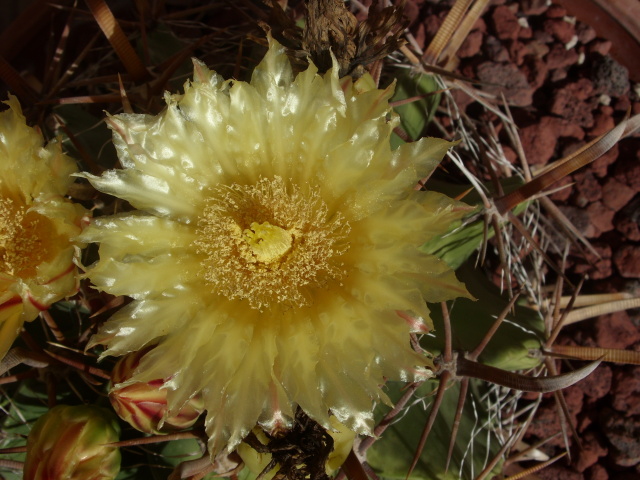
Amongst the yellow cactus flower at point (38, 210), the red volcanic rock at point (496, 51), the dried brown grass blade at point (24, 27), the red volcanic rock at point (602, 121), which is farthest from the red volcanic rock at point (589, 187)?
the dried brown grass blade at point (24, 27)

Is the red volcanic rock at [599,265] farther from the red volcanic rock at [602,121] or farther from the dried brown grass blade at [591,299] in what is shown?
the red volcanic rock at [602,121]

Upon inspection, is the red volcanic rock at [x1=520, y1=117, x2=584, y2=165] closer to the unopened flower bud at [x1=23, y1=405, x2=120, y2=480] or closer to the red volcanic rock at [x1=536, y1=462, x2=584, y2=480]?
the red volcanic rock at [x1=536, y1=462, x2=584, y2=480]

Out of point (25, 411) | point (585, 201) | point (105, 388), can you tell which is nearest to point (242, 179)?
point (105, 388)

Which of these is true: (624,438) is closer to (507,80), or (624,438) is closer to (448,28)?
(507,80)

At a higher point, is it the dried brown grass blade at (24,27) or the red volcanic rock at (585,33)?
the red volcanic rock at (585,33)

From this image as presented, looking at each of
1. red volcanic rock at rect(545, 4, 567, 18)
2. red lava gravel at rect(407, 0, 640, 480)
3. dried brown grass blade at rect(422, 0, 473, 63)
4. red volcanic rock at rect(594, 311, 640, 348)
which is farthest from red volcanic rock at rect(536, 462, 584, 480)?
red volcanic rock at rect(545, 4, 567, 18)

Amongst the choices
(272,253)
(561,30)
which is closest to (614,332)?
(561,30)

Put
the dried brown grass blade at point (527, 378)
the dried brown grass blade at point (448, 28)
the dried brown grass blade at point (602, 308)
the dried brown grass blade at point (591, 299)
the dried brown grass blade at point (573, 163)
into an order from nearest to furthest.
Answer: the dried brown grass blade at point (527, 378) → the dried brown grass blade at point (573, 163) → the dried brown grass blade at point (448, 28) → the dried brown grass blade at point (602, 308) → the dried brown grass blade at point (591, 299)
